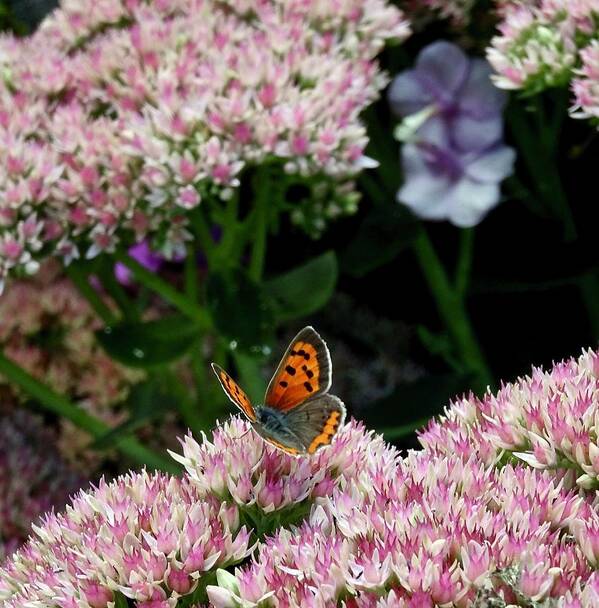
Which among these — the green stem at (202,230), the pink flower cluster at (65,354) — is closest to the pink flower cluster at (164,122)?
the green stem at (202,230)

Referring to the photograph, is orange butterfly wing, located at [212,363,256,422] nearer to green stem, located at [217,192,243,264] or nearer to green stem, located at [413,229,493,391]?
green stem, located at [217,192,243,264]

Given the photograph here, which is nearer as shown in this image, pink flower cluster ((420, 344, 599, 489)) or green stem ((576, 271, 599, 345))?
pink flower cluster ((420, 344, 599, 489))

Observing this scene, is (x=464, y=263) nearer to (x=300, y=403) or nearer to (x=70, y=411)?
(x=70, y=411)

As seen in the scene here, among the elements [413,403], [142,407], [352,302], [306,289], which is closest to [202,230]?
[306,289]

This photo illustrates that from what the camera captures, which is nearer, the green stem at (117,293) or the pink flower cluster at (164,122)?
the pink flower cluster at (164,122)

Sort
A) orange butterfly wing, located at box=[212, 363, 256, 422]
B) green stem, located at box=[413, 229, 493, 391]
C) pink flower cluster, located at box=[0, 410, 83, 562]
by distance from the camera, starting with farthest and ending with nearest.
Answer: green stem, located at box=[413, 229, 493, 391] < pink flower cluster, located at box=[0, 410, 83, 562] < orange butterfly wing, located at box=[212, 363, 256, 422]

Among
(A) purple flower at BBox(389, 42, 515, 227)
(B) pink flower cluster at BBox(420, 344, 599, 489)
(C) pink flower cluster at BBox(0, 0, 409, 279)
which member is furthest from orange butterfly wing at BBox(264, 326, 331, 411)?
(A) purple flower at BBox(389, 42, 515, 227)

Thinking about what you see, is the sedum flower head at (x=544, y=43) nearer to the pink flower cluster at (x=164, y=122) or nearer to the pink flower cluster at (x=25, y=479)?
the pink flower cluster at (x=164, y=122)
